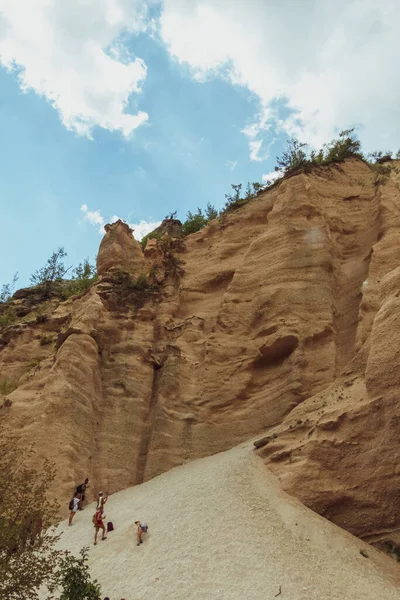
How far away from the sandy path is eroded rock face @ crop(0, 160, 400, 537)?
0.84m

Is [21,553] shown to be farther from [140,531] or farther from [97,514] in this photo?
[97,514]

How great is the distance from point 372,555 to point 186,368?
1068 cm

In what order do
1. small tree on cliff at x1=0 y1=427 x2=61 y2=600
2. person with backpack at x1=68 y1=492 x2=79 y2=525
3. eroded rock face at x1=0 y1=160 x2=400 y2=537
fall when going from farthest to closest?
person with backpack at x1=68 y1=492 x2=79 y2=525 < eroded rock face at x1=0 y1=160 x2=400 y2=537 < small tree on cliff at x1=0 y1=427 x2=61 y2=600

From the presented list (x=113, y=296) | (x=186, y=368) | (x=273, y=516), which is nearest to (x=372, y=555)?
(x=273, y=516)

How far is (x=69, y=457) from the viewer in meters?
16.7

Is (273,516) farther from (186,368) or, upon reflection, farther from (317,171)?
(317,171)

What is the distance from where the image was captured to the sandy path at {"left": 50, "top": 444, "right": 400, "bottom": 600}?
10.0m

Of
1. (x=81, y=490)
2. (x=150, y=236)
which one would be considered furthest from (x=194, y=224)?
(x=81, y=490)

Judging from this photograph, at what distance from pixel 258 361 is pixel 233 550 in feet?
29.3

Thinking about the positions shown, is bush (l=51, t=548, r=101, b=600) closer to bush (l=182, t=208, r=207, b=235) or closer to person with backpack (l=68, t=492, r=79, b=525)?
person with backpack (l=68, t=492, r=79, b=525)

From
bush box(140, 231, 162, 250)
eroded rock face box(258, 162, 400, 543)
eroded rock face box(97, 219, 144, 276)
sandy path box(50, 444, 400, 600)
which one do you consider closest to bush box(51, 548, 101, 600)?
sandy path box(50, 444, 400, 600)

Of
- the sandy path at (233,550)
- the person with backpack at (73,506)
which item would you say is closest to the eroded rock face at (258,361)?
the person with backpack at (73,506)

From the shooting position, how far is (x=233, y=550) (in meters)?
11.1

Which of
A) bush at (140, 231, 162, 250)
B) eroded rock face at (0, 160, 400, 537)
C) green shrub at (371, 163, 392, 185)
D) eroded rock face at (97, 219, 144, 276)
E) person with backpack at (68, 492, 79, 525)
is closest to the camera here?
eroded rock face at (0, 160, 400, 537)
